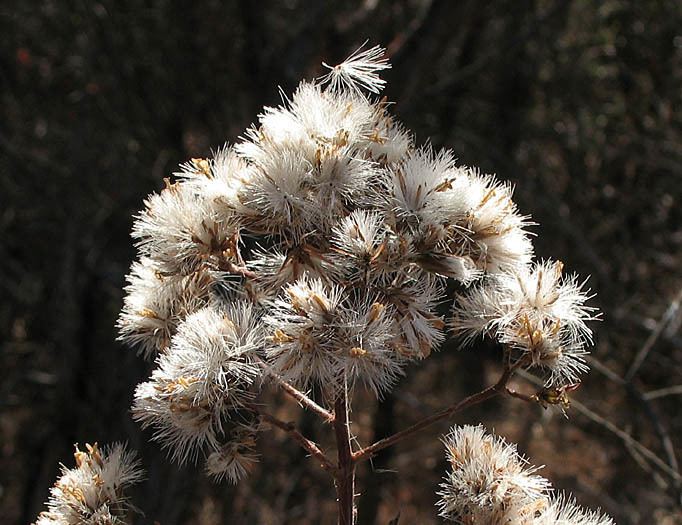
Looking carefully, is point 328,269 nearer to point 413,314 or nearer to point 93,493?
point 413,314

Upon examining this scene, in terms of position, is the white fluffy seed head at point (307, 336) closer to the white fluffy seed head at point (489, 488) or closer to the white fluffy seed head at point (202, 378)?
the white fluffy seed head at point (202, 378)

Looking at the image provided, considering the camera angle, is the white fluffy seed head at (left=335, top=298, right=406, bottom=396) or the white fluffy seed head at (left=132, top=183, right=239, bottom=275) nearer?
the white fluffy seed head at (left=335, top=298, right=406, bottom=396)

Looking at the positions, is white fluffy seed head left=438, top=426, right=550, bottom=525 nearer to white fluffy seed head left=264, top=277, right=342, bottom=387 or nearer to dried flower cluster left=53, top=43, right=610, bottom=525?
dried flower cluster left=53, top=43, right=610, bottom=525

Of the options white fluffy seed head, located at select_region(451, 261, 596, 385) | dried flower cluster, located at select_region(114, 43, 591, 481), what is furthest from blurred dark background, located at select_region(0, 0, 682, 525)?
white fluffy seed head, located at select_region(451, 261, 596, 385)

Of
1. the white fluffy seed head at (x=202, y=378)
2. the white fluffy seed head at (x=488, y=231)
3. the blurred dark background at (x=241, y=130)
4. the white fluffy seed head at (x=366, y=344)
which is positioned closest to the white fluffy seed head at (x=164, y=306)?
the white fluffy seed head at (x=202, y=378)

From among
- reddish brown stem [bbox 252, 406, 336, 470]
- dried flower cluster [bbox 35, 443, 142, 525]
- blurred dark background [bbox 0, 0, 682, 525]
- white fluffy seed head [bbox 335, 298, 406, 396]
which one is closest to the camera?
white fluffy seed head [bbox 335, 298, 406, 396]

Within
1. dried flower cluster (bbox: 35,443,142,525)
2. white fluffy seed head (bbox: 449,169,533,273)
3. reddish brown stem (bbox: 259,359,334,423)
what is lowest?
dried flower cluster (bbox: 35,443,142,525)

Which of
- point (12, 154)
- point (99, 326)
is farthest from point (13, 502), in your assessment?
point (12, 154)
